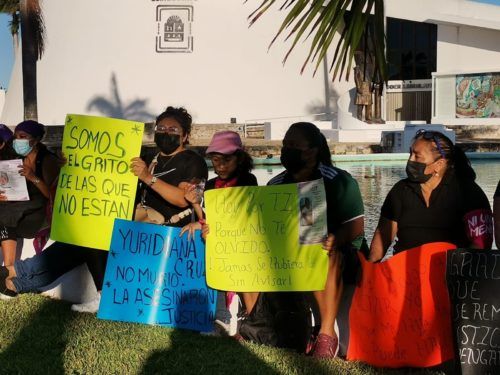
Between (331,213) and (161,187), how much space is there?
0.98 meters

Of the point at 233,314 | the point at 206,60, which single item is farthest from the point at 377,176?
the point at 206,60

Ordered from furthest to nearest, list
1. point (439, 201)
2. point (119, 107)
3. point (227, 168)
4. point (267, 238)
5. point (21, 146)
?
1. point (119, 107)
2. point (21, 146)
3. point (227, 168)
4. point (267, 238)
5. point (439, 201)

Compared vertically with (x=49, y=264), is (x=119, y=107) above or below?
above

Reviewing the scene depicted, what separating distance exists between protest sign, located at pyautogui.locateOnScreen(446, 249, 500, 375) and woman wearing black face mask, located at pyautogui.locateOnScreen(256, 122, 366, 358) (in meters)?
0.61

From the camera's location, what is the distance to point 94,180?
4.28m

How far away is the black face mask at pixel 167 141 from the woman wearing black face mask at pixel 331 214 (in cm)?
70

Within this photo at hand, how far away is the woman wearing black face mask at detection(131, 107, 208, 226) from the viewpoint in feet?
13.1

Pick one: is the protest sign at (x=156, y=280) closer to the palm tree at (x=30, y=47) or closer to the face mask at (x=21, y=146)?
the face mask at (x=21, y=146)

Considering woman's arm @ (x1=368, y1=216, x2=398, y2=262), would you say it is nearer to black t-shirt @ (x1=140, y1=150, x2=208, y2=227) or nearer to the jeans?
black t-shirt @ (x1=140, y1=150, x2=208, y2=227)

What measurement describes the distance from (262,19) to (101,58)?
731 centimetres

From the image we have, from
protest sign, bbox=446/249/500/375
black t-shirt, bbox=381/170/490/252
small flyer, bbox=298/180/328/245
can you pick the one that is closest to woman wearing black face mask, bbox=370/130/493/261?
black t-shirt, bbox=381/170/490/252

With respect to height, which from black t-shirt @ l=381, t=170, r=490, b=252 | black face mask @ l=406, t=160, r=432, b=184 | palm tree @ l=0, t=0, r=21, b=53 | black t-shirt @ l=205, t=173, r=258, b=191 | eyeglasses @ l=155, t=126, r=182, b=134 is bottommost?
black t-shirt @ l=381, t=170, r=490, b=252

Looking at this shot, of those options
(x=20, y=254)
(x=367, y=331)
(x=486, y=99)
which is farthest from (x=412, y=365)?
(x=486, y=99)

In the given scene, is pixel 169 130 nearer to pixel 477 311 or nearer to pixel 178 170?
pixel 178 170
